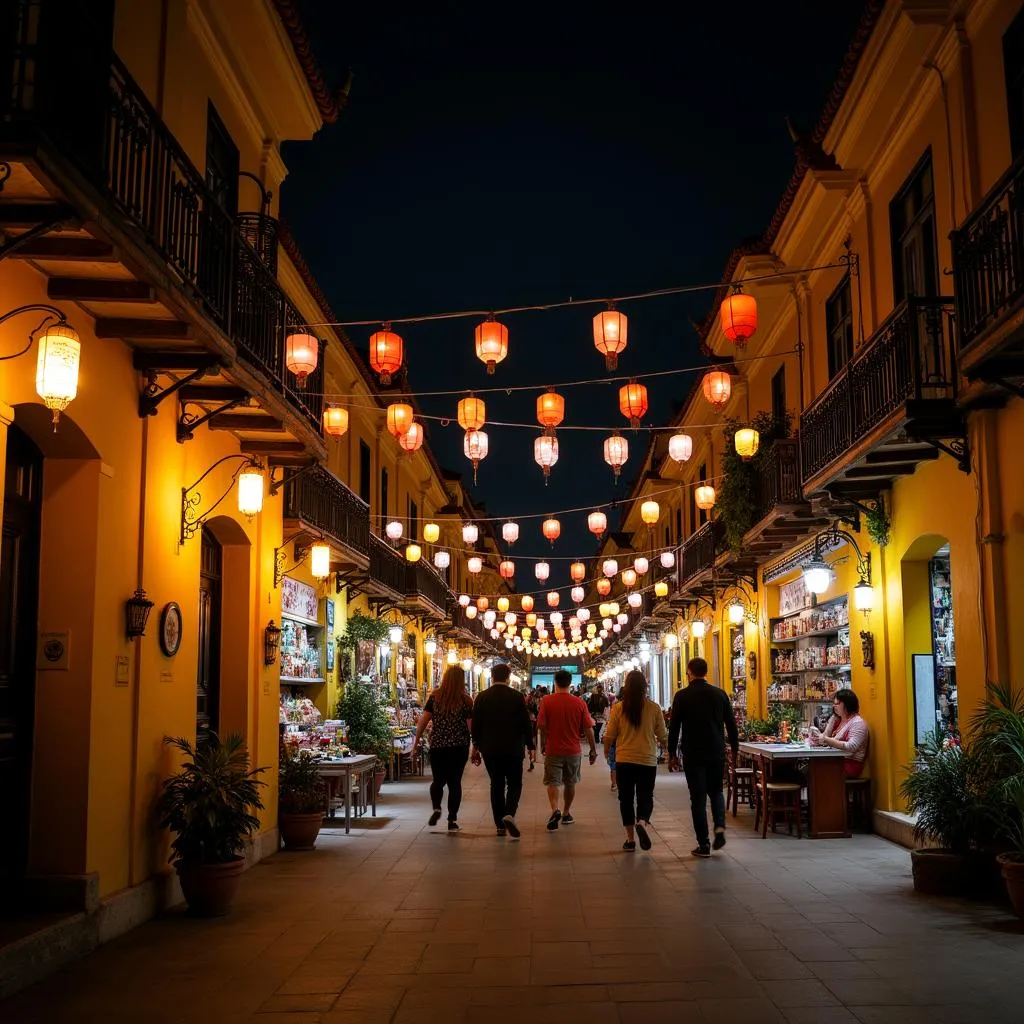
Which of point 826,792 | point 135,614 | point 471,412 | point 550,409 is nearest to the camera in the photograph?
point 135,614

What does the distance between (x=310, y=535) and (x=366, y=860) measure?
5.91 metres

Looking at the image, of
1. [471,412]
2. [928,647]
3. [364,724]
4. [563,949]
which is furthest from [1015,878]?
[364,724]

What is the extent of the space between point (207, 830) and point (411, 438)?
11.4 metres

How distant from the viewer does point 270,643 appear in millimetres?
12516

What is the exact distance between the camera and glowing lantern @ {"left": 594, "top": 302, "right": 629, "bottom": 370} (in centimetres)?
1338

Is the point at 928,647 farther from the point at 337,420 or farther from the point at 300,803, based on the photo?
the point at 337,420

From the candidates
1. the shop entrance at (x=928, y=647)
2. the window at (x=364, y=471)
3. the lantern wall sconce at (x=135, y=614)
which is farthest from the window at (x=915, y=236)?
the window at (x=364, y=471)

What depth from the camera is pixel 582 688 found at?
70.8 metres

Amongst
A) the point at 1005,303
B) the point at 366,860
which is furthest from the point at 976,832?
the point at 366,860

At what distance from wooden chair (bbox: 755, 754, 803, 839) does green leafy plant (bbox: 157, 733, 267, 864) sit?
6.59 m

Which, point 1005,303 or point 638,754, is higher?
point 1005,303

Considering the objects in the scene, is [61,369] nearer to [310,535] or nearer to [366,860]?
[366,860]

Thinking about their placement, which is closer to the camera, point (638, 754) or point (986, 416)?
point (986, 416)

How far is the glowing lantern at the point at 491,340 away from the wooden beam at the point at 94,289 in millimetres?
6672
